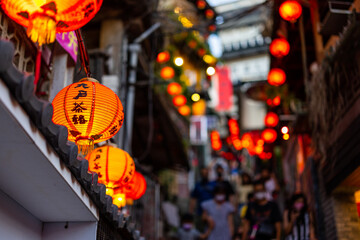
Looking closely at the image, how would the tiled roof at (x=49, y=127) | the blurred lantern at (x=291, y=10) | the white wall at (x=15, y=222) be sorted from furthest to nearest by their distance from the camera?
the blurred lantern at (x=291, y=10), the white wall at (x=15, y=222), the tiled roof at (x=49, y=127)

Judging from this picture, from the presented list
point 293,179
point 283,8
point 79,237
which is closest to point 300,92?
point 293,179

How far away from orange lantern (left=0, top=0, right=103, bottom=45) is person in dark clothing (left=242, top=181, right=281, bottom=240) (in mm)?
8158

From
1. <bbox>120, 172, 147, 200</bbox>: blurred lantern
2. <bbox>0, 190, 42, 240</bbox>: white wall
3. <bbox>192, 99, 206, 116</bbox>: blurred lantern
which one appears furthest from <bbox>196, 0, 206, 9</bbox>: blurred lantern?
<bbox>0, 190, 42, 240</bbox>: white wall

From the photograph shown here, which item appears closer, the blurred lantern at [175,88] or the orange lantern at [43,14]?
the orange lantern at [43,14]

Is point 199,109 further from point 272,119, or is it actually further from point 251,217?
point 251,217

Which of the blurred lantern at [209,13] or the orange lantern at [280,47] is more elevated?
the blurred lantern at [209,13]

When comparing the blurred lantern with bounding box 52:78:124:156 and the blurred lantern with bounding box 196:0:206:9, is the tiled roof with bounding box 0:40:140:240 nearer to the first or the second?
the blurred lantern with bounding box 52:78:124:156

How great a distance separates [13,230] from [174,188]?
16897 mm

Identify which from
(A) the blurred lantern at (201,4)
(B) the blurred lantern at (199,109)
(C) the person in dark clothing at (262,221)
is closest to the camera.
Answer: (C) the person in dark clothing at (262,221)

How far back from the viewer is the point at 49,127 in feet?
16.7

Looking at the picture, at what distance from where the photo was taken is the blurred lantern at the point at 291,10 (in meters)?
11.6

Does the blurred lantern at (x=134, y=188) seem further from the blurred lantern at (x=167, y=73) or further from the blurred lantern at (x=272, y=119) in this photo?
the blurred lantern at (x=272, y=119)

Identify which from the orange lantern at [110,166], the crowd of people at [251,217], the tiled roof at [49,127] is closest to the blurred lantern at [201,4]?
the crowd of people at [251,217]

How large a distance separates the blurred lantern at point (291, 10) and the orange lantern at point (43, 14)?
23.8 feet
